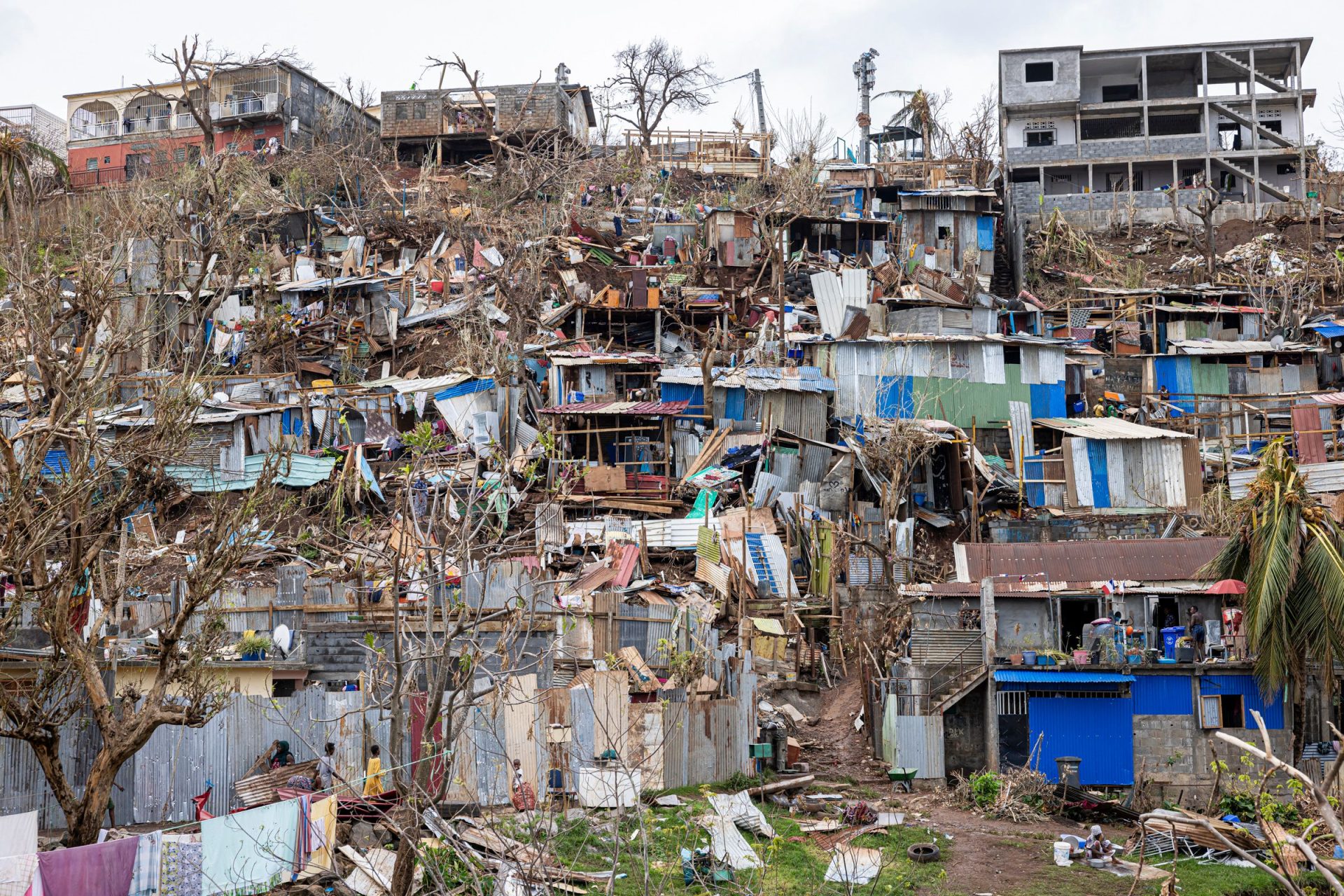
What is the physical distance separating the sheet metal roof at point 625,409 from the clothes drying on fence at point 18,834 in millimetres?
17240

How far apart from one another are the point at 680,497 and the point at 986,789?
11.5m

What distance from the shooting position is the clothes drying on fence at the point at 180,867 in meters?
13.0

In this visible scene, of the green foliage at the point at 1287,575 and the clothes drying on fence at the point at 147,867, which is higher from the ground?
the green foliage at the point at 1287,575

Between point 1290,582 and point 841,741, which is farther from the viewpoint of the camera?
point 841,741

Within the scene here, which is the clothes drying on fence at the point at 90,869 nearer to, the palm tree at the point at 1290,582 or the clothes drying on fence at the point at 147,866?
the clothes drying on fence at the point at 147,866

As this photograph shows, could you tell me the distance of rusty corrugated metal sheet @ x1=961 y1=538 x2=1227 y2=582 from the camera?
2222 centimetres

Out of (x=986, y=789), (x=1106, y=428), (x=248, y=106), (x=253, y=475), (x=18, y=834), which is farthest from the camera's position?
(x=248, y=106)

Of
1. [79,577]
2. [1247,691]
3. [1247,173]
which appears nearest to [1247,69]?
[1247,173]

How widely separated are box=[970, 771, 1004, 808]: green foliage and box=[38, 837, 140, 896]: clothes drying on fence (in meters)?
11.7

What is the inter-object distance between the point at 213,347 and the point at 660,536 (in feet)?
50.3

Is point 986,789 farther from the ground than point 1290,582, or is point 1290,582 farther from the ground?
point 1290,582

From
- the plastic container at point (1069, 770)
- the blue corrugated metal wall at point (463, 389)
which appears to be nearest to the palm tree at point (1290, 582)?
the plastic container at point (1069, 770)

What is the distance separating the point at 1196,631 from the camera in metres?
21.3

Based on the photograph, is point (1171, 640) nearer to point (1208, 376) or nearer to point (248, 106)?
point (1208, 376)
